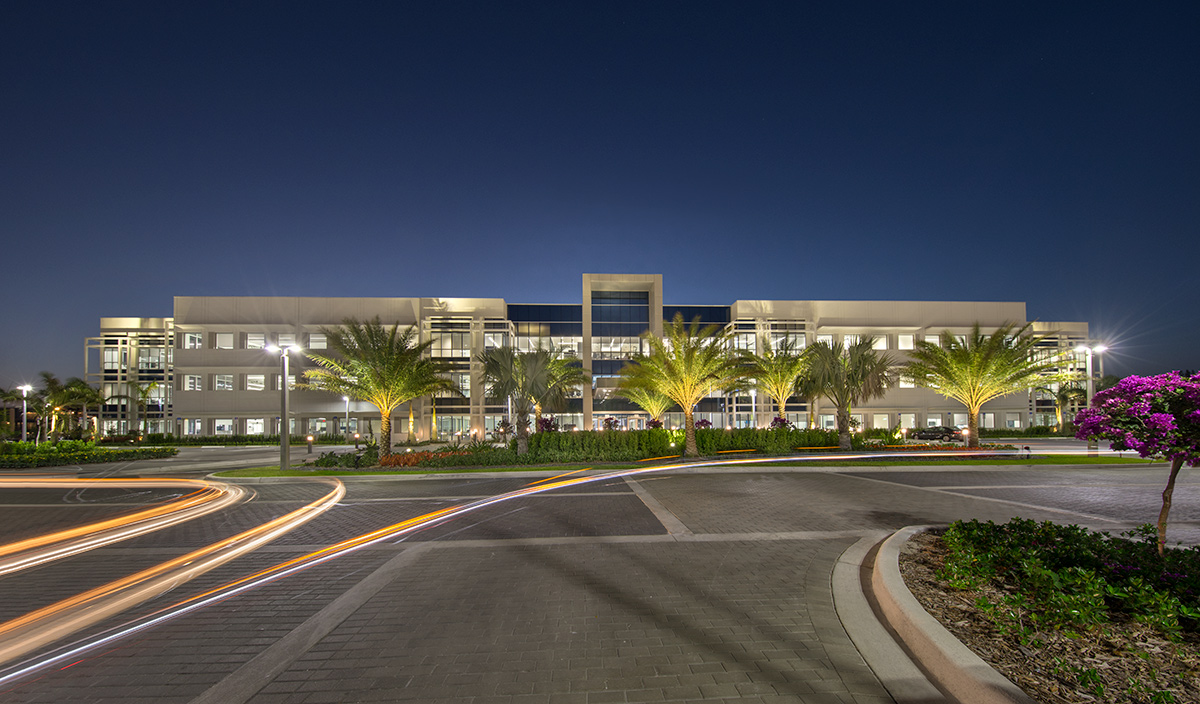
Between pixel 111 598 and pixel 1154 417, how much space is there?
37.5 feet

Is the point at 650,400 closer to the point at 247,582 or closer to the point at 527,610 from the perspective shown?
the point at 247,582

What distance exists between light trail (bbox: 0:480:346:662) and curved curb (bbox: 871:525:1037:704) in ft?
25.6

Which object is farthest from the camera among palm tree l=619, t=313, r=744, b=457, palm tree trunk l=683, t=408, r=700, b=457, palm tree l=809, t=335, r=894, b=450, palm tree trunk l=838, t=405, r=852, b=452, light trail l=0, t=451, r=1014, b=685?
palm tree l=809, t=335, r=894, b=450

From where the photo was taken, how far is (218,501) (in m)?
12.8

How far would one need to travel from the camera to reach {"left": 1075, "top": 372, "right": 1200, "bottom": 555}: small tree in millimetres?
4879

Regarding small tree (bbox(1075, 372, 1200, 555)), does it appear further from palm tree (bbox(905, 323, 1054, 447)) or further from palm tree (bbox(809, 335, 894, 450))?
palm tree (bbox(905, 323, 1054, 447))

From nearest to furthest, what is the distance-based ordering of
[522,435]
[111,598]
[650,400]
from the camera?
[111,598]
[522,435]
[650,400]

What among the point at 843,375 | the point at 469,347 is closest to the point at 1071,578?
the point at 843,375

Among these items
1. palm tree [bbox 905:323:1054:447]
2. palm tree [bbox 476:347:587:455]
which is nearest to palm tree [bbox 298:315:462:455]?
palm tree [bbox 476:347:587:455]

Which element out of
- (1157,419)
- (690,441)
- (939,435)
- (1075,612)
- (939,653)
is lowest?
(939,435)

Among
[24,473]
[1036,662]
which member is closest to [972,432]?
[1036,662]

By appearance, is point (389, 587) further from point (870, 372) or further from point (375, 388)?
point (870, 372)

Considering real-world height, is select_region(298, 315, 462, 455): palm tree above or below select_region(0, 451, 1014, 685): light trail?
above

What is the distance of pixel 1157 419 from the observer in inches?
194
